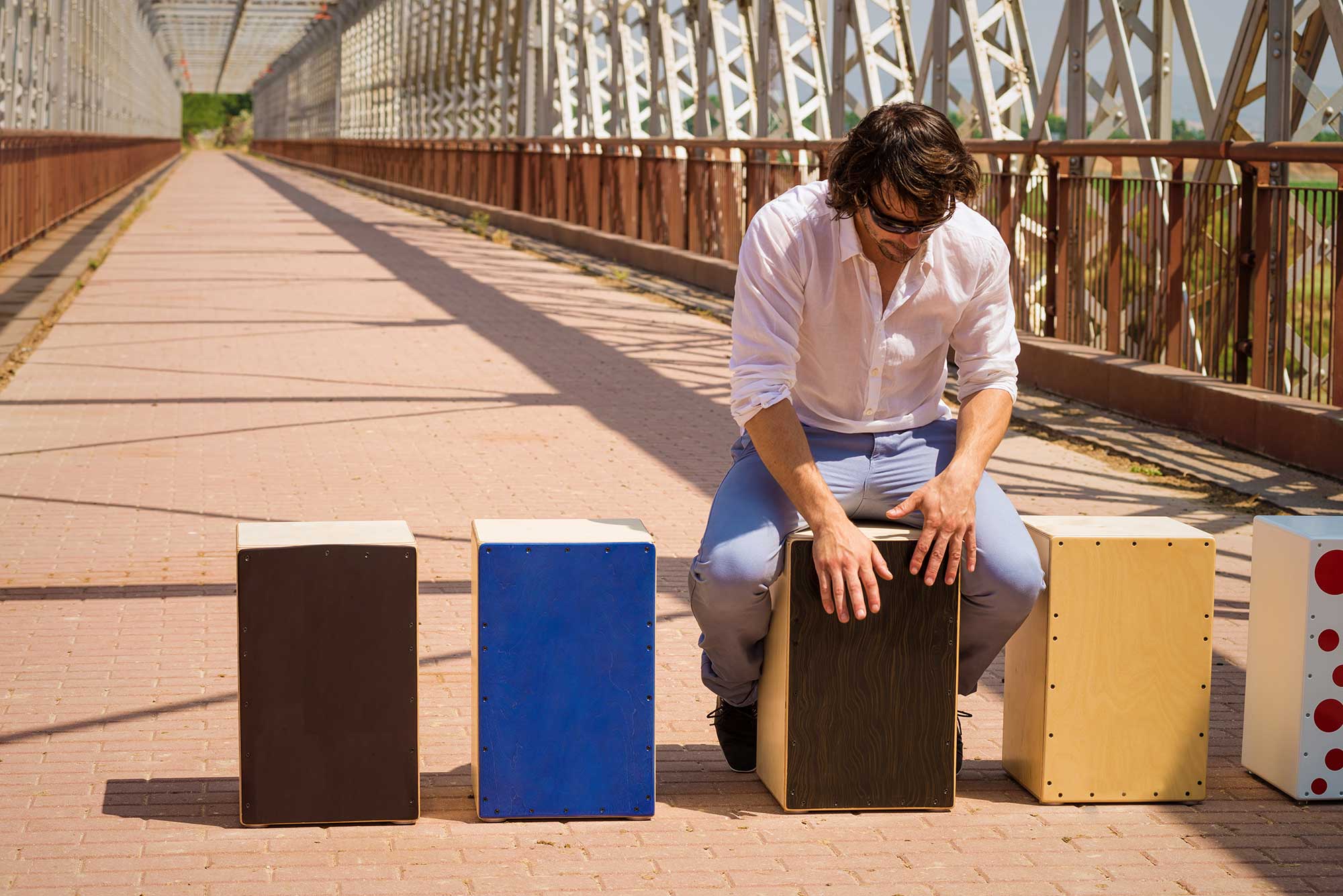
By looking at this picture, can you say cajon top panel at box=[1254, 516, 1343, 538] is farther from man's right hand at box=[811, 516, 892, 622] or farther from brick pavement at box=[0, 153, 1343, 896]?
man's right hand at box=[811, 516, 892, 622]

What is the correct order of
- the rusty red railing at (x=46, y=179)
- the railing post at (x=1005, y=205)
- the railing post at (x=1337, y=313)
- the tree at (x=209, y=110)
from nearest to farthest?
the railing post at (x=1337, y=313) → the railing post at (x=1005, y=205) → the rusty red railing at (x=46, y=179) → the tree at (x=209, y=110)

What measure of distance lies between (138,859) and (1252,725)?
2.48 metres

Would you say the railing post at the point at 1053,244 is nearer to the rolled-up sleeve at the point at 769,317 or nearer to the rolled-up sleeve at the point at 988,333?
the rolled-up sleeve at the point at 988,333

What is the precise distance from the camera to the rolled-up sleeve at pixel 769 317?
407 centimetres

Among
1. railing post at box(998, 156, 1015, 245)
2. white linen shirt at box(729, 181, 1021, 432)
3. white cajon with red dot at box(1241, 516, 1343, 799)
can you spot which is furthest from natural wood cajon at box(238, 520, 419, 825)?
railing post at box(998, 156, 1015, 245)

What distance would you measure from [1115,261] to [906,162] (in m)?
7.14

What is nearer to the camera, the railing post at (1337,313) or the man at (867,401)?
the man at (867,401)

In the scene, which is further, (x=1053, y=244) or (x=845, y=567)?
(x=1053, y=244)

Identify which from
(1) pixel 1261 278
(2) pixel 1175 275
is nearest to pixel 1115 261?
(2) pixel 1175 275

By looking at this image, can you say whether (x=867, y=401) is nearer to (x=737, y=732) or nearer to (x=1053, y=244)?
(x=737, y=732)

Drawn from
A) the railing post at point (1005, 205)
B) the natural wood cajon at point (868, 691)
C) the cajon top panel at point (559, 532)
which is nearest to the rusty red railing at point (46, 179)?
the railing post at point (1005, 205)

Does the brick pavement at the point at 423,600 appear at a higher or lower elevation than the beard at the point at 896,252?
lower

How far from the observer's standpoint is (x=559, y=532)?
403 centimetres

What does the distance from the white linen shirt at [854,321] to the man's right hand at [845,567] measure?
1.09ft
